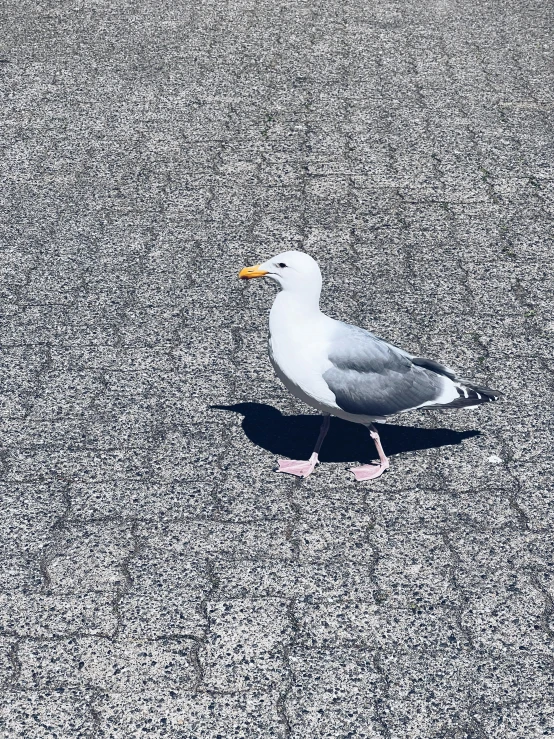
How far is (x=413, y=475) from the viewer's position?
15.8 feet

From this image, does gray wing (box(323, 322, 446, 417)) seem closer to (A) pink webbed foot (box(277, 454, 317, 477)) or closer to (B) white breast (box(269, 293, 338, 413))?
(B) white breast (box(269, 293, 338, 413))

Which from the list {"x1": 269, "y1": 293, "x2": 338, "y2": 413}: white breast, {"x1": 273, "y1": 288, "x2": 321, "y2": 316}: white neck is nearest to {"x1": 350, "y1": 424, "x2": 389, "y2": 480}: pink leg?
{"x1": 269, "y1": 293, "x2": 338, "y2": 413}: white breast

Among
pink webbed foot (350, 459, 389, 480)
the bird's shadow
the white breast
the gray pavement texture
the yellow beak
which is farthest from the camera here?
the bird's shadow

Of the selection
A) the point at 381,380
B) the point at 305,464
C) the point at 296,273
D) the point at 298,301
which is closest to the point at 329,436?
the point at 305,464

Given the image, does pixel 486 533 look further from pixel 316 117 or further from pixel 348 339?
pixel 316 117

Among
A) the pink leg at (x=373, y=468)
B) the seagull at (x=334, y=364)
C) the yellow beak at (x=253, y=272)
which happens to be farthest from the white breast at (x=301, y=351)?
the pink leg at (x=373, y=468)

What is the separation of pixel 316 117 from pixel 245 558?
5.65 m

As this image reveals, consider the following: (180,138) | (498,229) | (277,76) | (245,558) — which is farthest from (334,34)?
(245,558)

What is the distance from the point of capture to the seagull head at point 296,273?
454cm

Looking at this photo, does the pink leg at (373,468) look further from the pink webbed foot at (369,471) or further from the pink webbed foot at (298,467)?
the pink webbed foot at (298,467)

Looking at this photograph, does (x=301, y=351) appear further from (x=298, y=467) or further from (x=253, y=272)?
(x=298, y=467)

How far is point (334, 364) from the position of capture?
4.53 metres

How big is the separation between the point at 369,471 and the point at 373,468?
32 millimetres

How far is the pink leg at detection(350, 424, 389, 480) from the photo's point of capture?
4758mm
